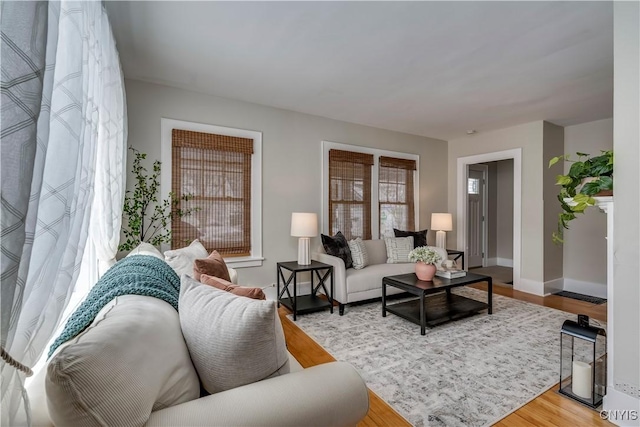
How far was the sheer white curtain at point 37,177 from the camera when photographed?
536 mm

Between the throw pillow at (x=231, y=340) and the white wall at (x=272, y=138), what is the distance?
9.33 feet

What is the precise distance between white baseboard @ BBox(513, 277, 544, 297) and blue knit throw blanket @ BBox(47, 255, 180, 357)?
5.03 m

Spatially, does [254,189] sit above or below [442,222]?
above

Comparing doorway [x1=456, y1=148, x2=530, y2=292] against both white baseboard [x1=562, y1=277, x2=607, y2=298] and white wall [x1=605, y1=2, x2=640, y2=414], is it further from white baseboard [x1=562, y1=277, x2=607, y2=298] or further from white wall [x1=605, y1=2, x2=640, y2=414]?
white wall [x1=605, y1=2, x2=640, y2=414]

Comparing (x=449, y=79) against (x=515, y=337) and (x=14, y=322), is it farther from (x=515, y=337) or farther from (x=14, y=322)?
(x=14, y=322)

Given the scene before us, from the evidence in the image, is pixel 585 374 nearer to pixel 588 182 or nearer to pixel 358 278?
pixel 588 182

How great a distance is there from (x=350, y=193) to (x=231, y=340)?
154 inches

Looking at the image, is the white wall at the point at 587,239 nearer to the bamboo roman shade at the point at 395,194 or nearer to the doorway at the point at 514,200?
the doorway at the point at 514,200

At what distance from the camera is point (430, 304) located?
12.1 feet

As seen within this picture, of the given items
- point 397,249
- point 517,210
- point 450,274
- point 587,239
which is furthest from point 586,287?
point 397,249

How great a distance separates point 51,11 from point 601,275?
6.31m

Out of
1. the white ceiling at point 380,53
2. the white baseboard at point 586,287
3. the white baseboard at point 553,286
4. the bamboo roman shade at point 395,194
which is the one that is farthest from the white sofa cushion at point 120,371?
the white baseboard at point 586,287

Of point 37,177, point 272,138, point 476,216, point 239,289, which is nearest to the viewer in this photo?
point 37,177

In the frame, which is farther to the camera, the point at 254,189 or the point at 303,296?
the point at 303,296
